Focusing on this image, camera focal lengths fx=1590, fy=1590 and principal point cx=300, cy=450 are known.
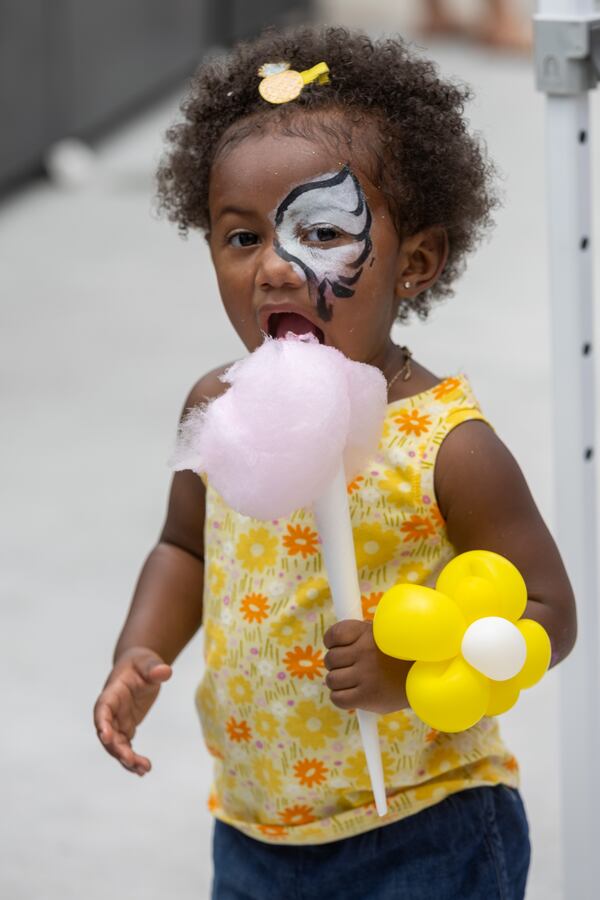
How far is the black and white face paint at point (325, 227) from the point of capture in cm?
136

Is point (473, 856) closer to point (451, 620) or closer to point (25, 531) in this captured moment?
point (451, 620)

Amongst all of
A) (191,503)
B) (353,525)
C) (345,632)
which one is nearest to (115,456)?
(191,503)

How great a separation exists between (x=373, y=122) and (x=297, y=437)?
32cm

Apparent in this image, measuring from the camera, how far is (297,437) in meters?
1.25

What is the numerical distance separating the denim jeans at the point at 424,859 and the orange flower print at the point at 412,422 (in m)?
0.37

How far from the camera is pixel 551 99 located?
5.18 feet

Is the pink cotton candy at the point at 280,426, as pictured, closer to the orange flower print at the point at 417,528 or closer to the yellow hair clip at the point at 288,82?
the orange flower print at the point at 417,528

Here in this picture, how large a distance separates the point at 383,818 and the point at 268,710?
150 mm

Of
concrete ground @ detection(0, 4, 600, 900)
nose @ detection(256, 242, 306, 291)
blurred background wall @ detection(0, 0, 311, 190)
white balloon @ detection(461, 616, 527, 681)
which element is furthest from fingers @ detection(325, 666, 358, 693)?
blurred background wall @ detection(0, 0, 311, 190)

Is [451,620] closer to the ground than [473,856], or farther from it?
farther from it

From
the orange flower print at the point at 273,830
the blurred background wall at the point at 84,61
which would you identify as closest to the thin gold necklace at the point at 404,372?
the orange flower print at the point at 273,830

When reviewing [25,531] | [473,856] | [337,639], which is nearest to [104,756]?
[25,531]

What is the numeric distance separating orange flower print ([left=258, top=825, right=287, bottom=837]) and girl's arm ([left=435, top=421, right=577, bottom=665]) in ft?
1.09

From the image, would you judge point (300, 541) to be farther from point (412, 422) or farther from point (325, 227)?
point (325, 227)
